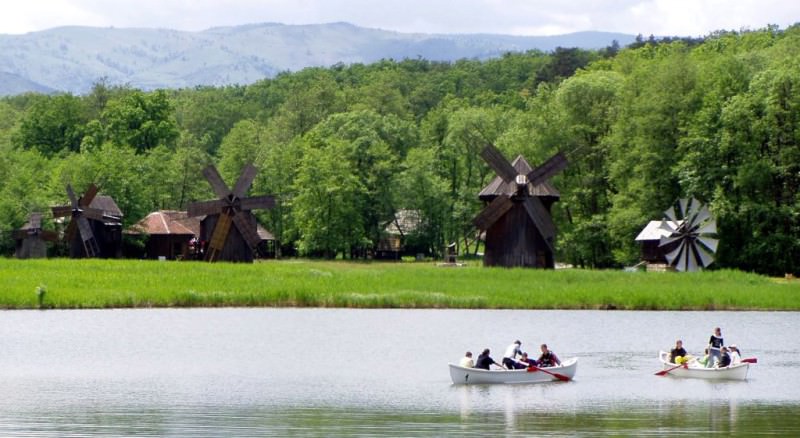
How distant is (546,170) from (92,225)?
116ft

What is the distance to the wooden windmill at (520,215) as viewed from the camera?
8725cm

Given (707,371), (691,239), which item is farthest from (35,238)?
(707,371)

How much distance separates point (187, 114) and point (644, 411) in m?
150

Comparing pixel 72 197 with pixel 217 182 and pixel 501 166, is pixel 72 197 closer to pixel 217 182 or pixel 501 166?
pixel 217 182

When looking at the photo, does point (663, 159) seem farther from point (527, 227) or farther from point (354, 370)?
point (354, 370)

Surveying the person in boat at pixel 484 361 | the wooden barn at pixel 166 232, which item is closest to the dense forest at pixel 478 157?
the wooden barn at pixel 166 232

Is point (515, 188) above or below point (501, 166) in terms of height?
below

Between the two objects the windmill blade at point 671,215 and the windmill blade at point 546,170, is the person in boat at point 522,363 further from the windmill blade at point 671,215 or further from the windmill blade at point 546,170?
the windmill blade at point 671,215

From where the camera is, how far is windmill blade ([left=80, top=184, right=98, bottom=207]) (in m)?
103

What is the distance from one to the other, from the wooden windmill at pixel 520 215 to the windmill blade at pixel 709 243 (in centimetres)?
905

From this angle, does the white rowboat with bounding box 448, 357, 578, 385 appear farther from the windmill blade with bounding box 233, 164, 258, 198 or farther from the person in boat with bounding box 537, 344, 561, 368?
the windmill blade with bounding box 233, 164, 258, 198

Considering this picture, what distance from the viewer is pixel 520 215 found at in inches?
3445

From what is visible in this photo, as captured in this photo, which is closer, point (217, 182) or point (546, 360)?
point (546, 360)

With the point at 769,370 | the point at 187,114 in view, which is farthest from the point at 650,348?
the point at 187,114
